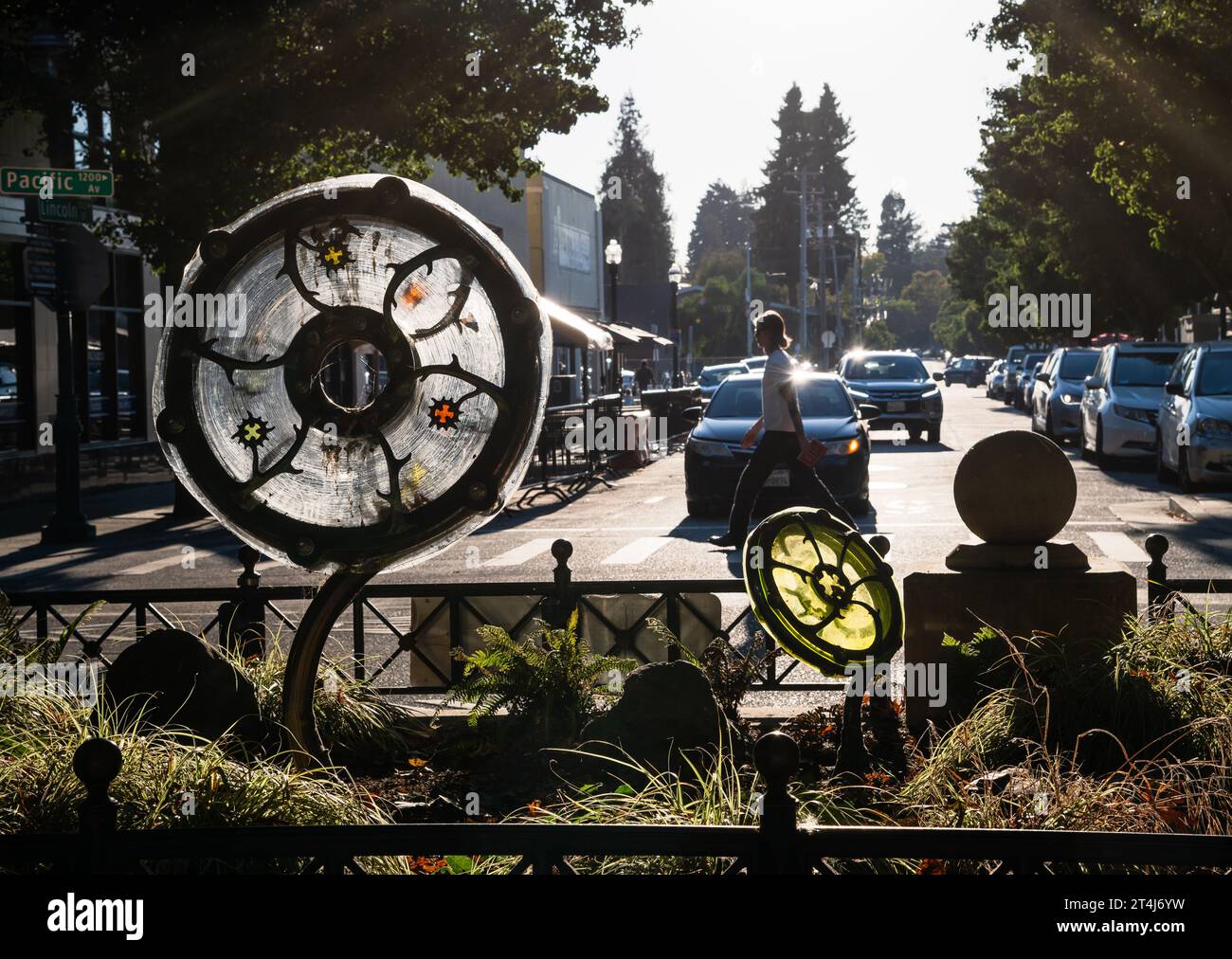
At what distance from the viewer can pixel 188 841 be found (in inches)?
132

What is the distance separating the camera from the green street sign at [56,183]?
610 inches

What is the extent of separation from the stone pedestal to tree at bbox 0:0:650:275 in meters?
13.1

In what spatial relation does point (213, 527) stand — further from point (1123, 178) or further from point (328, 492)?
point (1123, 178)

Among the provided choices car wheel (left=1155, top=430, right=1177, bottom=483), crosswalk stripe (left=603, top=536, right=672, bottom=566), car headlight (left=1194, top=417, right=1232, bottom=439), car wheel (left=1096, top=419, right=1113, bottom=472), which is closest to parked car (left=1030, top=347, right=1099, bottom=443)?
car wheel (left=1096, top=419, right=1113, bottom=472)

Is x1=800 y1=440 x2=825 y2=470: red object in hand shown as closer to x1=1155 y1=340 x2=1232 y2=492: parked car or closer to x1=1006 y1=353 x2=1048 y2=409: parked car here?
x1=1155 y1=340 x2=1232 y2=492: parked car

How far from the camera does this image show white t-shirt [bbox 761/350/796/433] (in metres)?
12.3

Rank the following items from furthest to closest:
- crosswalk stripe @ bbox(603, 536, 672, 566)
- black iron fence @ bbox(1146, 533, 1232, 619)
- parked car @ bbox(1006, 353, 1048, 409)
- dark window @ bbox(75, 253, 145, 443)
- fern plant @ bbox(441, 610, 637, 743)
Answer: parked car @ bbox(1006, 353, 1048, 409)
dark window @ bbox(75, 253, 145, 443)
crosswalk stripe @ bbox(603, 536, 672, 566)
black iron fence @ bbox(1146, 533, 1232, 619)
fern plant @ bbox(441, 610, 637, 743)

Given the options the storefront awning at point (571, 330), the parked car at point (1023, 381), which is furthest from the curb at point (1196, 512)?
the parked car at point (1023, 381)

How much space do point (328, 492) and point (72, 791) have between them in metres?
1.16

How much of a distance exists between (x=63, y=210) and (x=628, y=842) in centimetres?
1471

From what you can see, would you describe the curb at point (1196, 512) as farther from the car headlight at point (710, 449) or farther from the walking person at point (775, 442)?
the walking person at point (775, 442)

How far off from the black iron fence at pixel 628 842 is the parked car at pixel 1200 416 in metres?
16.6

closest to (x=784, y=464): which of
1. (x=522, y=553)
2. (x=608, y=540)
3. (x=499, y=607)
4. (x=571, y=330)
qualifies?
(x=608, y=540)

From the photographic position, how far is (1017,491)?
6.73 meters
